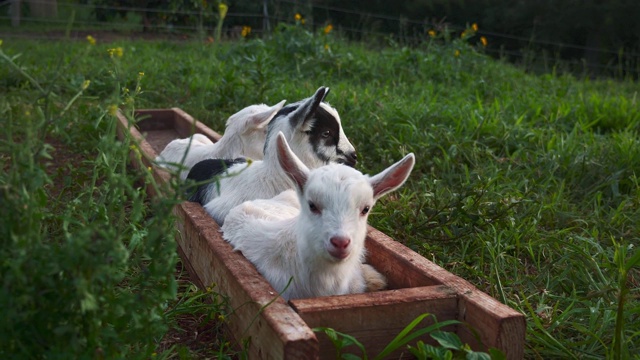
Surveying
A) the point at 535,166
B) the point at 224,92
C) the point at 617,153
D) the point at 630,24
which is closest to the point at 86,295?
the point at 535,166

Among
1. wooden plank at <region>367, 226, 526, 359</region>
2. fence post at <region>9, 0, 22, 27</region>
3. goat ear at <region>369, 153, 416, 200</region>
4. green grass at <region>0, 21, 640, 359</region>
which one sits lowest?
fence post at <region>9, 0, 22, 27</region>

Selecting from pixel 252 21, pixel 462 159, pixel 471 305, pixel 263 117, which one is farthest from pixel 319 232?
pixel 252 21

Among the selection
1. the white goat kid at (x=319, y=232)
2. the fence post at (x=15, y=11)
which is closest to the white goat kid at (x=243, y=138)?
the white goat kid at (x=319, y=232)

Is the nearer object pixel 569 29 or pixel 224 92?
pixel 224 92

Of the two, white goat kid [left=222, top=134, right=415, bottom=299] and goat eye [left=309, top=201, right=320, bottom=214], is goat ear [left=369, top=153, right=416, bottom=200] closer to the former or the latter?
white goat kid [left=222, top=134, right=415, bottom=299]

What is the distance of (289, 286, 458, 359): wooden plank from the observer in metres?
2.53

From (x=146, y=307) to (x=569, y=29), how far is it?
45.2 feet

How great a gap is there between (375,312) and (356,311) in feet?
0.25

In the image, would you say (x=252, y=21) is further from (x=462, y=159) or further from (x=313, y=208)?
(x=313, y=208)

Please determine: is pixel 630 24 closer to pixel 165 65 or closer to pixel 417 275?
pixel 165 65

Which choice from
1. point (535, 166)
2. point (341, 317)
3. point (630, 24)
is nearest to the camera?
point (341, 317)

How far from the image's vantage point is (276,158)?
3.88 metres

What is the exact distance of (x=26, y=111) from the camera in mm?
1994

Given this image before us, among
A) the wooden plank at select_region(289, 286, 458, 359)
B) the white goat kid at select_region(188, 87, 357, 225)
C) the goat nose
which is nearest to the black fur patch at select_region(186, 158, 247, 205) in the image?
the white goat kid at select_region(188, 87, 357, 225)
